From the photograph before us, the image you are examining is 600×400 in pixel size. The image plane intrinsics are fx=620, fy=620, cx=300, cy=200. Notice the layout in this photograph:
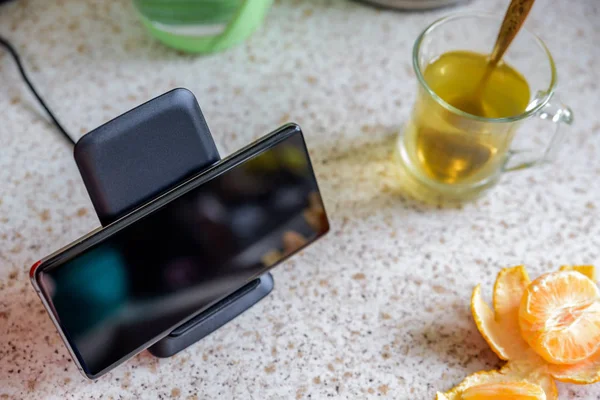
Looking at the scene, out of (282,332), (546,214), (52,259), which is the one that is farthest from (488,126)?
(52,259)

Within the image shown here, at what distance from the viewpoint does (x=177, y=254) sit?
0.53 meters

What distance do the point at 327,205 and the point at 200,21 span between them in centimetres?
27

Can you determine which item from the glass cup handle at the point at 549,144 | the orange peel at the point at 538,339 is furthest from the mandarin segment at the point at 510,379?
the glass cup handle at the point at 549,144

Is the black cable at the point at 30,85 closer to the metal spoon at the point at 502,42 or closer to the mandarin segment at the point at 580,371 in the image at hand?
the metal spoon at the point at 502,42

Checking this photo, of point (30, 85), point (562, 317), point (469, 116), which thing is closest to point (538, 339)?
point (562, 317)

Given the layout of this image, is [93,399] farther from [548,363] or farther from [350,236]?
[548,363]

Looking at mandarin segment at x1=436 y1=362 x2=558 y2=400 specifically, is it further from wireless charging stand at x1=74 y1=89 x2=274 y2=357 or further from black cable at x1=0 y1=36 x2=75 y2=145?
black cable at x1=0 y1=36 x2=75 y2=145

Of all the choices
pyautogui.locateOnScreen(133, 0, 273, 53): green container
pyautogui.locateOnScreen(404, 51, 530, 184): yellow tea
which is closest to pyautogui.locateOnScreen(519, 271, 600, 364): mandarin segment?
pyautogui.locateOnScreen(404, 51, 530, 184): yellow tea

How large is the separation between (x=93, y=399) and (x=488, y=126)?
45 centimetres

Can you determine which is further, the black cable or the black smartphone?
the black cable

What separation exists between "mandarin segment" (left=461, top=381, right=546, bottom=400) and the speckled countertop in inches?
1.2

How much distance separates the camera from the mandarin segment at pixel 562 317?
1.83 ft

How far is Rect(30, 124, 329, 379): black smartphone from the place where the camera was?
0.49 meters

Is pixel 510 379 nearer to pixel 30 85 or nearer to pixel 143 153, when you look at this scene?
pixel 143 153
